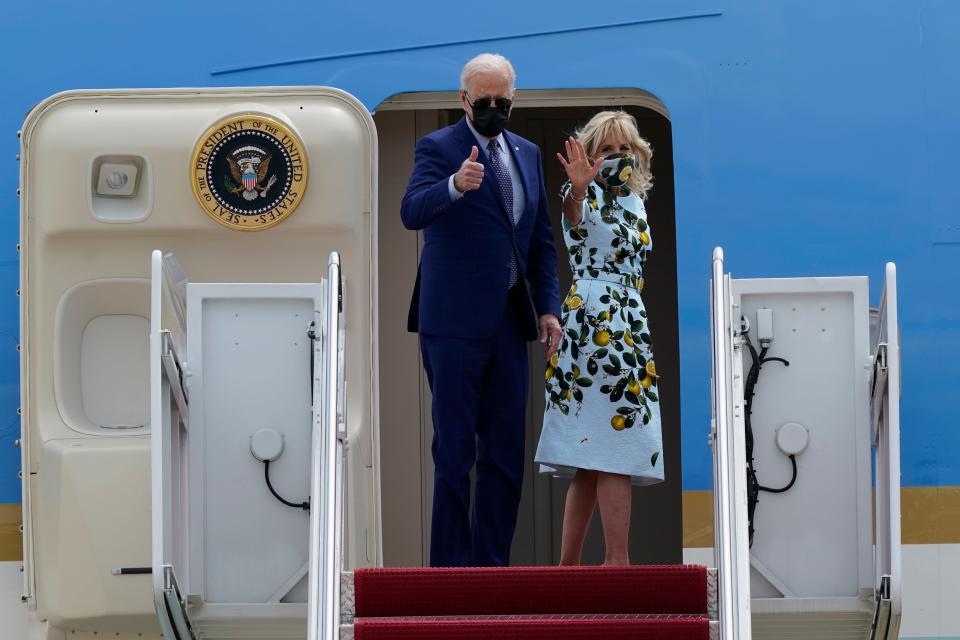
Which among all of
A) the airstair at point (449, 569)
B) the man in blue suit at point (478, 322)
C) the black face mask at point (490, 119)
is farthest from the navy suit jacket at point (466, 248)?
the airstair at point (449, 569)

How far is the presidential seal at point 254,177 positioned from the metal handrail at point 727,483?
161 cm

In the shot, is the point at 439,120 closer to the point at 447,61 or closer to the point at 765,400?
the point at 447,61

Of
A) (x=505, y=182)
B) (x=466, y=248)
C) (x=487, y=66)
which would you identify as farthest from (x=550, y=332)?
(x=487, y=66)

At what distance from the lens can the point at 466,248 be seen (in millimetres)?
4391

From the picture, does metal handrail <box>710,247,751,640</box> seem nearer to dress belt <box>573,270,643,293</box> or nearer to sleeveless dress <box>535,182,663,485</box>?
sleeveless dress <box>535,182,663,485</box>

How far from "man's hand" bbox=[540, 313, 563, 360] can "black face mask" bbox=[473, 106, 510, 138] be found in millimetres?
532

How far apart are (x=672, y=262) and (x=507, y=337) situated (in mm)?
2728

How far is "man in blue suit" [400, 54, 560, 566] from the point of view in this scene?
4.33 meters

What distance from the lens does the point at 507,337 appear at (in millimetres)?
4414

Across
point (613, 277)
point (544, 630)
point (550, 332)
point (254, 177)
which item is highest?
point (254, 177)

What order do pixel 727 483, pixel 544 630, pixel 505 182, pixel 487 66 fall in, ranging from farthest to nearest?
pixel 505 182
pixel 487 66
pixel 544 630
pixel 727 483

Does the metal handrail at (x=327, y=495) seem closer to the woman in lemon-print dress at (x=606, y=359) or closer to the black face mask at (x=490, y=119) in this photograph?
the black face mask at (x=490, y=119)

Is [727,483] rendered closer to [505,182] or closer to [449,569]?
[449,569]

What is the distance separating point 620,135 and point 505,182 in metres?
0.34
